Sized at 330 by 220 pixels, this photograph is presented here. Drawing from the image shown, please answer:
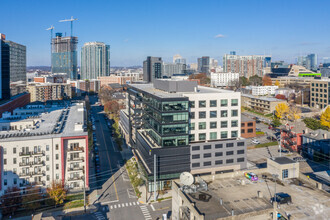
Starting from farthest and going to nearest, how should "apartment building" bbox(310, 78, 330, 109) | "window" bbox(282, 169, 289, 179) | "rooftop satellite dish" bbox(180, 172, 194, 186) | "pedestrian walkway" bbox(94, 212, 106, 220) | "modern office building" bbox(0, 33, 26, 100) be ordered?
1. "modern office building" bbox(0, 33, 26, 100)
2. "apartment building" bbox(310, 78, 330, 109)
3. "pedestrian walkway" bbox(94, 212, 106, 220)
4. "window" bbox(282, 169, 289, 179)
5. "rooftop satellite dish" bbox(180, 172, 194, 186)

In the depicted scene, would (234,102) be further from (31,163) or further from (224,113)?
(31,163)

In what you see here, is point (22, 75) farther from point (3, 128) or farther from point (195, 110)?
point (195, 110)

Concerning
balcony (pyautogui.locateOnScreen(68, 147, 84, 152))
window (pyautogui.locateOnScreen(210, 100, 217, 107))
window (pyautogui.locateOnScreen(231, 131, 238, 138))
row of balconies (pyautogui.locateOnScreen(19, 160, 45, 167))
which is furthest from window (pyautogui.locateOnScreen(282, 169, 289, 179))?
row of balconies (pyautogui.locateOnScreen(19, 160, 45, 167))

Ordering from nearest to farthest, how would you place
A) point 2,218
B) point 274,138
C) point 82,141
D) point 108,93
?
point 2,218 < point 82,141 < point 274,138 < point 108,93

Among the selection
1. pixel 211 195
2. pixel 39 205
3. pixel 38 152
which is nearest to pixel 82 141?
pixel 38 152

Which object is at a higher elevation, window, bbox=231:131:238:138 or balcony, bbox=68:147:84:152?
window, bbox=231:131:238:138

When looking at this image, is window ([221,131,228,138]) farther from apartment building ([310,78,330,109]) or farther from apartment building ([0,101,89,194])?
apartment building ([310,78,330,109])

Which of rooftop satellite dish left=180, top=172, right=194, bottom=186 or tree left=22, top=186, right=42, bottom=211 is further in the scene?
tree left=22, top=186, right=42, bottom=211
